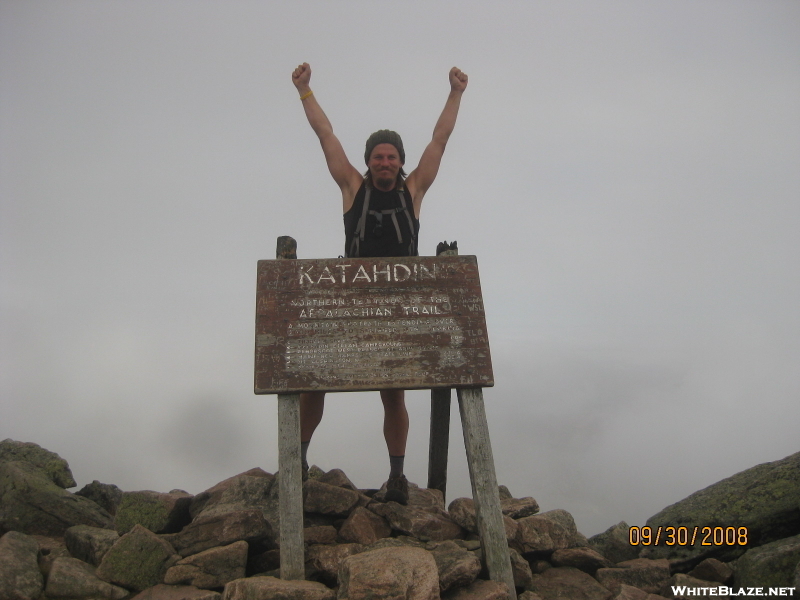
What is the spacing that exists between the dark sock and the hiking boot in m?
0.05

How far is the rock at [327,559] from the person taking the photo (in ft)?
17.2

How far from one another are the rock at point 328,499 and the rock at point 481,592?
1907 mm

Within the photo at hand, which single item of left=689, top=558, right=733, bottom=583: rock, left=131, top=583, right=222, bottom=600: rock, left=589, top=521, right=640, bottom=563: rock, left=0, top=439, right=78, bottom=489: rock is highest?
left=0, top=439, right=78, bottom=489: rock

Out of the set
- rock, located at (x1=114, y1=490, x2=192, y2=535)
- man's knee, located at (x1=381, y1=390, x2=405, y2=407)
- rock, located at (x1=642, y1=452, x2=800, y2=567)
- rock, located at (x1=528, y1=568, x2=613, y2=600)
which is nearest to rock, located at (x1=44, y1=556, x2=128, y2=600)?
rock, located at (x1=114, y1=490, x2=192, y2=535)

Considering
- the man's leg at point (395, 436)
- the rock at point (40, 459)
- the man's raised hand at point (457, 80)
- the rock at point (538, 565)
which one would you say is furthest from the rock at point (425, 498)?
the man's raised hand at point (457, 80)

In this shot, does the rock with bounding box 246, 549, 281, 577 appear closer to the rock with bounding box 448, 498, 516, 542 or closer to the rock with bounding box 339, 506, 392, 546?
the rock with bounding box 339, 506, 392, 546

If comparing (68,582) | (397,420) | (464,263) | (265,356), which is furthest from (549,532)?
(68,582)

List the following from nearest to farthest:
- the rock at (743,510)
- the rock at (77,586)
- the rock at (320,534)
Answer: the rock at (77,586) < the rock at (320,534) < the rock at (743,510)

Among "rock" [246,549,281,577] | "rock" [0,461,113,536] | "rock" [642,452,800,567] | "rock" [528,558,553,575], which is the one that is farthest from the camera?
"rock" [0,461,113,536]

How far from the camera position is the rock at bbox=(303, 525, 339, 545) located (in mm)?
5875

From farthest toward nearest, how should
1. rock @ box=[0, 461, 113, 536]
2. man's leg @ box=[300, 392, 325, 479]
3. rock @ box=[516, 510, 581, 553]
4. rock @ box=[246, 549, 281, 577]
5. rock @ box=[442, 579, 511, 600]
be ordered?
rock @ box=[0, 461, 113, 536] < man's leg @ box=[300, 392, 325, 479] < rock @ box=[516, 510, 581, 553] < rock @ box=[246, 549, 281, 577] < rock @ box=[442, 579, 511, 600]

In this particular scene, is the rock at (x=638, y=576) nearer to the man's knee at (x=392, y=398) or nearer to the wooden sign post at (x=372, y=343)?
the wooden sign post at (x=372, y=343)
